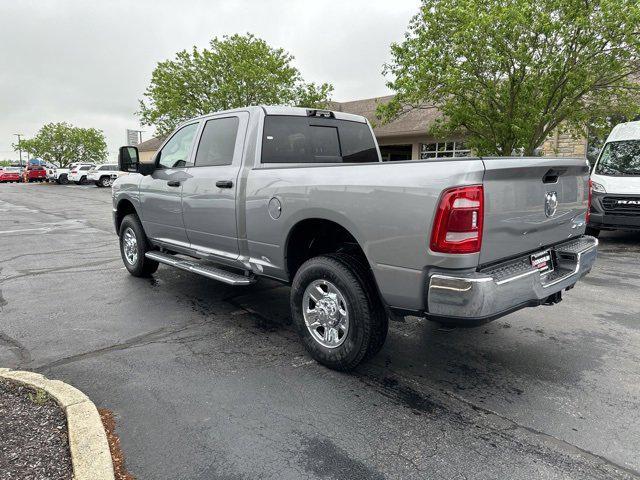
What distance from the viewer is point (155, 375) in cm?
346

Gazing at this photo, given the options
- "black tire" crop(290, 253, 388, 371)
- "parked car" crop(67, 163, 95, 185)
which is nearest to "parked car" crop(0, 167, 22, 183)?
"parked car" crop(67, 163, 95, 185)

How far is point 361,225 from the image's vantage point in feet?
10.1

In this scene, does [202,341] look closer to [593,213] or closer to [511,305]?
[511,305]

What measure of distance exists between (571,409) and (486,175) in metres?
1.61

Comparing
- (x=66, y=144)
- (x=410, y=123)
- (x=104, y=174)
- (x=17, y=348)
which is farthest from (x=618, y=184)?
(x=66, y=144)

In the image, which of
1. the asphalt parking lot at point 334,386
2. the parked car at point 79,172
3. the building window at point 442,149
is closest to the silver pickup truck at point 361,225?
the asphalt parking lot at point 334,386

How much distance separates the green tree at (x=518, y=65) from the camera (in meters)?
10.0

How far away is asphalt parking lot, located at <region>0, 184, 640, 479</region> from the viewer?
2469mm

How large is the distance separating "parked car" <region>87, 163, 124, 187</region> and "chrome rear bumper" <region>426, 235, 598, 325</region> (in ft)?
117

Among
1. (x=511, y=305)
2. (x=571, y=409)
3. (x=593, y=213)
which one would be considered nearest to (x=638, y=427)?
(x=571, y=409)

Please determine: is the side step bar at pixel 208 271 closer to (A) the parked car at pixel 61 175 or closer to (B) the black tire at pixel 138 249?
(B) the black tire at pixel 138 249

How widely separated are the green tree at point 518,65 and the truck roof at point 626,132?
161cm

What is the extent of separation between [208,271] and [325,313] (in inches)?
63.4

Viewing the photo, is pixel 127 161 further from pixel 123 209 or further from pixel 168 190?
pixel 123 209
